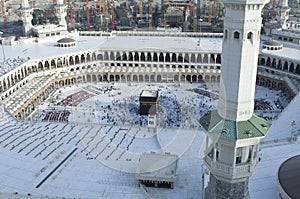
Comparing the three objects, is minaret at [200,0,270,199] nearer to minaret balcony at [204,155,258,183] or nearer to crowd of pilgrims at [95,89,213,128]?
minaret balcony at [204,155,258,183]

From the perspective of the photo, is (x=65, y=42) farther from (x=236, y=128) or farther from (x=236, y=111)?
(x=236, y=128)

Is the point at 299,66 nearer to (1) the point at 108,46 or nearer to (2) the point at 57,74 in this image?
(1) the point at 108,46

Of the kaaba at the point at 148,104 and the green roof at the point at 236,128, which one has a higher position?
the green roof at the point at 236,128

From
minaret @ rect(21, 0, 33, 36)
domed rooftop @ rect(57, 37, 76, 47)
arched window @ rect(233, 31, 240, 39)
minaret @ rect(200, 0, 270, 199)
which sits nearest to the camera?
minaret @ rect(200, 0, 270, 199)

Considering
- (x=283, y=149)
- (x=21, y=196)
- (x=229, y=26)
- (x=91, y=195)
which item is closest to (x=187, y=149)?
(x=283, y=149)

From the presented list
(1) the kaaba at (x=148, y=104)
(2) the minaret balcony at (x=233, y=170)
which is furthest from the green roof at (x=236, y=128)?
(1) the kaaba at (x=148, y=104)

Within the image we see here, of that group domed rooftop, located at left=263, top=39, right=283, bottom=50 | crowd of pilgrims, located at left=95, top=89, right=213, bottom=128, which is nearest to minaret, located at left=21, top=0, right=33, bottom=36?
crowd of pilgrims, located at left=95, top=89, right=213, bottom=128

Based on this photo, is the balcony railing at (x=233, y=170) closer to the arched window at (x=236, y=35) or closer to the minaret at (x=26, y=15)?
the arched window at (x=236, y=35)

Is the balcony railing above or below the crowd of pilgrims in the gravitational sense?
above

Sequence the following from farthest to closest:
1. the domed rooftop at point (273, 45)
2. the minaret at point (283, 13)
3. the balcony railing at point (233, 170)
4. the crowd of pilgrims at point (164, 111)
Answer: the minaret at point (283, 13) → the domed rooftop at point (273, 45) → the crowd of pilgrims at point (164, 111) → the balcony railing at point (233, 170)
